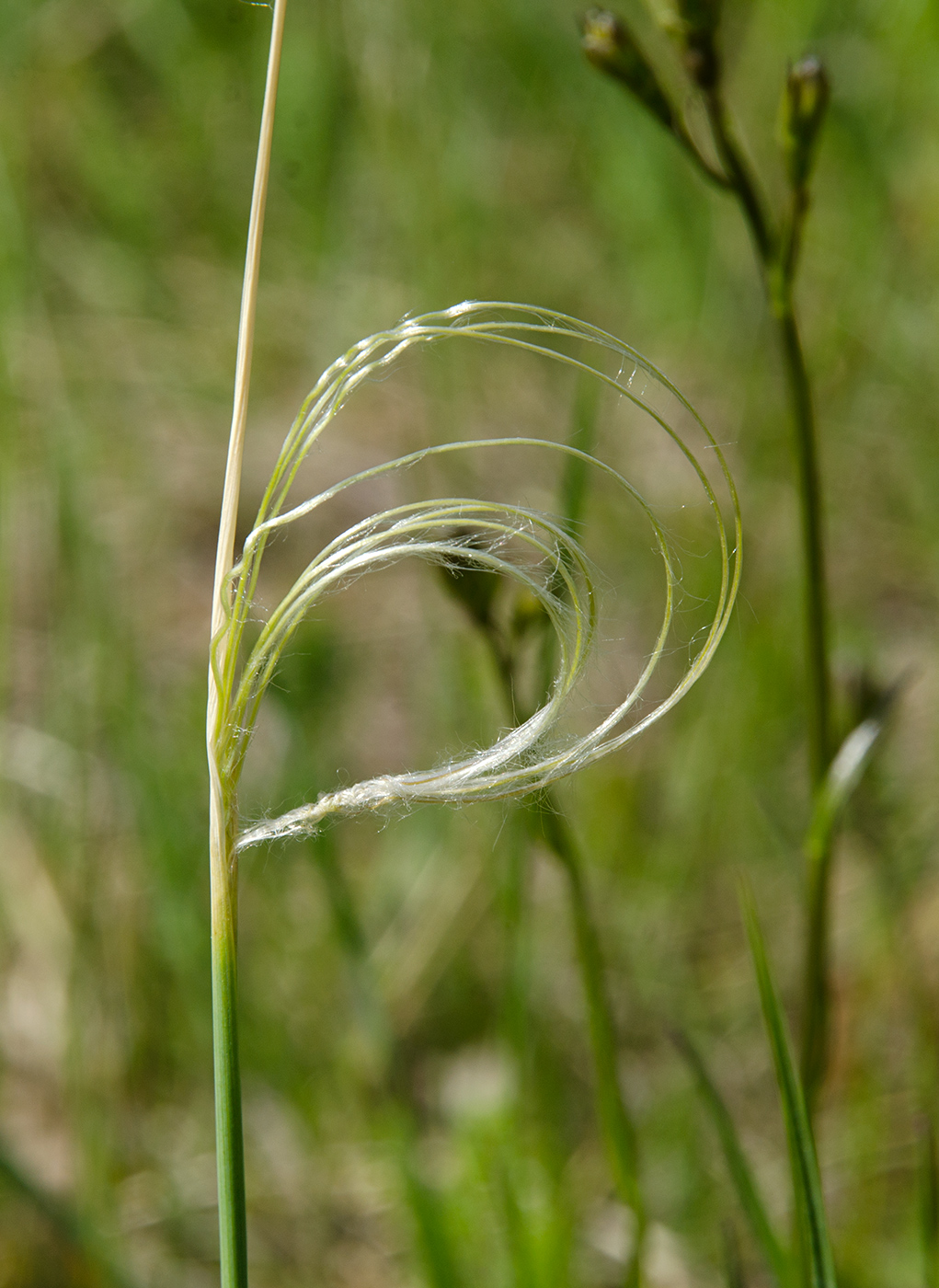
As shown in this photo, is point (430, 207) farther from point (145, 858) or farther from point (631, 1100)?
point (631, 1100)

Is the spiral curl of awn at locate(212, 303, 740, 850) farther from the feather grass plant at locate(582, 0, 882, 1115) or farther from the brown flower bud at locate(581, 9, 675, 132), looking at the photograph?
the brown flower bud at locate(581, 9, 675, 132)

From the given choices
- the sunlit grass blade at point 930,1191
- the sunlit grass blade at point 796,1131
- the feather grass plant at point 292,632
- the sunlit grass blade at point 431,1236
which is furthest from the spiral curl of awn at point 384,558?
the sunlit grass blade at point 431,1236

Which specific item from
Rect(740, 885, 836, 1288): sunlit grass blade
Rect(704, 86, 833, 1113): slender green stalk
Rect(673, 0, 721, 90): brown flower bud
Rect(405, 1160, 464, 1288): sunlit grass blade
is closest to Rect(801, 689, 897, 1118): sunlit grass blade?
Rect(704, 86, 833, 1113): slender green stalk

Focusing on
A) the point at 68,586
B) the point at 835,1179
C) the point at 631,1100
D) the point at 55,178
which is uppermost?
the point at 55,178

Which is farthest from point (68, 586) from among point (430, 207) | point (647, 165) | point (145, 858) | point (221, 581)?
point (647, 165)

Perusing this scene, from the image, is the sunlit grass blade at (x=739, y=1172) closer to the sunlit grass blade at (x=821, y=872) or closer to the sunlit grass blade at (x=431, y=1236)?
the sunlit grass blade at (x=821, y=872)

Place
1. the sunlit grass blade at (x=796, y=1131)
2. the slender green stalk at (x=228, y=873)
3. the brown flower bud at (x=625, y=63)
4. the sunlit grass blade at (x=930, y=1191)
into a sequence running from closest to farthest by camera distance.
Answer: the slender green stalk at (x=228, y=873) → the sunlit grass blade at (x=796, y=1131) → the sunlit grass blade at (x=930, y=1191) → the brown flower bud at (x=625, y=63)
